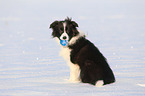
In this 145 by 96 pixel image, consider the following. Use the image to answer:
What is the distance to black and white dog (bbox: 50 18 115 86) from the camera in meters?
6.98

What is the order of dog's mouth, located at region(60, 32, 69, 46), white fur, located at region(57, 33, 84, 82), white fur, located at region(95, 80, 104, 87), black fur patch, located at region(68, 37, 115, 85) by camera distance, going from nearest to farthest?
white fur, located at region(95, 80, 104, 87), black fur patch, located at region(68, 37, 115, 85), dog's mouth, located at region(60, 32, 69, 46), white fur, located at region(57, 33, 84, 82)

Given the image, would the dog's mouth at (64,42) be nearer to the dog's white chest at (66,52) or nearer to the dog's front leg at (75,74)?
the dog's white chest at (66,52)

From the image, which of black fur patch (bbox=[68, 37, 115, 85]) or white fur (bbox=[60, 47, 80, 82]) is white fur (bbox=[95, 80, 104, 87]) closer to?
black fur patch (bbox=[68, 37, 115, 85])

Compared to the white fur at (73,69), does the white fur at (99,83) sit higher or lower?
lower

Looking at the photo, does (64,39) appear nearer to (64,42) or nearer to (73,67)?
→ (64,42)

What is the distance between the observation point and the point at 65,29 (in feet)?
24.1

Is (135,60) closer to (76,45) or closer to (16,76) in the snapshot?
(76,45)

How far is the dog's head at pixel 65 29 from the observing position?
7.30 metres

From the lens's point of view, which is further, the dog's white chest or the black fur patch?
the dog's white chest

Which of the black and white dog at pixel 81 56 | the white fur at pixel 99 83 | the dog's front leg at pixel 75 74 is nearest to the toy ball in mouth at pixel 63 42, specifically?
the black and white dog at pixel 81 56

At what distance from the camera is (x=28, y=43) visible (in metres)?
14.7

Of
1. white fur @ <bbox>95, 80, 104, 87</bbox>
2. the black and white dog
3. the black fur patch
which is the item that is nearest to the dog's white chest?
the black and white dog

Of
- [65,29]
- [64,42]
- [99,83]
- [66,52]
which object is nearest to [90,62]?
[99,83]

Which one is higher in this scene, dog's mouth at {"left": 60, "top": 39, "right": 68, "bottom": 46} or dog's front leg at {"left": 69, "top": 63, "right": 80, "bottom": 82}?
dog's mouth at {"left": 60, "top": 39, "right": 68, "bottom": 46}
